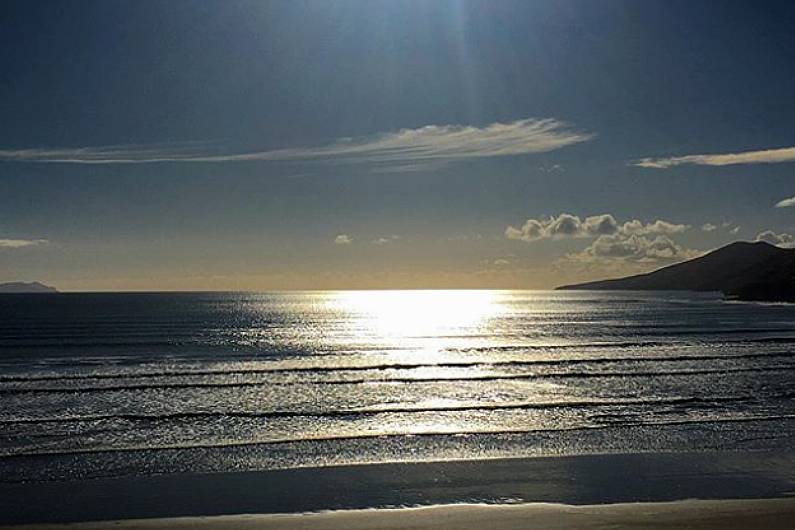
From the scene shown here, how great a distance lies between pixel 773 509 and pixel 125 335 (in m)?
60.8

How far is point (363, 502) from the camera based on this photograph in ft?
46.0

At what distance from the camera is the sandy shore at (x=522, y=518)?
39.1 feet

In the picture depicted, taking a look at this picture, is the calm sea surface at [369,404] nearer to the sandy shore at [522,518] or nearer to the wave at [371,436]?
the wave at [371,436]

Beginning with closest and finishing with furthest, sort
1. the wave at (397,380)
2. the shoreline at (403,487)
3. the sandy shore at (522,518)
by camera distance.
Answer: the sandy shore at (522,518), the shoreline at (403,487), the wave at (397,380)

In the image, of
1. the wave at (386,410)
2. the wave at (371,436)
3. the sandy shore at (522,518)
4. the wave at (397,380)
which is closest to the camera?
the sandy shore at (522,518)

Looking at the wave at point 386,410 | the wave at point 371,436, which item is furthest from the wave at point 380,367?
the wave at point 371,436

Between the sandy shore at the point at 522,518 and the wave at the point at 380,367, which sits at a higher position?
the wave at the point at 380,367

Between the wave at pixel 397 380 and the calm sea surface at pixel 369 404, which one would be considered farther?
the wave at pixel 397 380

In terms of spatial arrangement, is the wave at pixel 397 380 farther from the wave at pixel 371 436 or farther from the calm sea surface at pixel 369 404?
the wave at pixel 371 436

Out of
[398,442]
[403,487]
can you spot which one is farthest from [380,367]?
[403,487]

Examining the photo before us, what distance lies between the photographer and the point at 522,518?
12.5 meters

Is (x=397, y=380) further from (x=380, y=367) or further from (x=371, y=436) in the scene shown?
(x=371, y=436)

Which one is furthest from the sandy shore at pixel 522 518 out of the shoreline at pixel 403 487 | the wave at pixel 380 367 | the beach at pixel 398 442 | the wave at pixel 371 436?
the wave at pixel 380 367

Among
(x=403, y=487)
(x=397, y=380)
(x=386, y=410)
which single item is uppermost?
(x=397, y=380)
